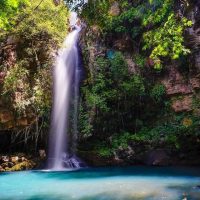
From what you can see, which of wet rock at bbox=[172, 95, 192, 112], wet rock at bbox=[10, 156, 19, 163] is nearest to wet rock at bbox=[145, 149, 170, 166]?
wet rock at bbox=[172, 95, 192, 112]

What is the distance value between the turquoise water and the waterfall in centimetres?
217

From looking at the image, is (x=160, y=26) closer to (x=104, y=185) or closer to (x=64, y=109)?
(x=104, y=185)

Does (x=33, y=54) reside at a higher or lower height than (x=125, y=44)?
lower

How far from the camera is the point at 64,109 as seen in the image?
1652 cm

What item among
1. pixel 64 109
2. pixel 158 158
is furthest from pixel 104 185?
pixel 64 109

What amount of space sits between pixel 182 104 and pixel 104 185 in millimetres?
7269

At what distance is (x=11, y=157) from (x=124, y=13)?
8893 mm

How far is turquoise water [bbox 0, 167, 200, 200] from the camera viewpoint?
836 centimetres

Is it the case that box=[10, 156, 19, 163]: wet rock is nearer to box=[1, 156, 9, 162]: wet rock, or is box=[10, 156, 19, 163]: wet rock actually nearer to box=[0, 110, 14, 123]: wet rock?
box=[1, 156, 9, 162]: wet rock

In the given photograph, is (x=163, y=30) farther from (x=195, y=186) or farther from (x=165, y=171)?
(x=165, y=171)

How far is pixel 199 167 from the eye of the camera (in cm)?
1362

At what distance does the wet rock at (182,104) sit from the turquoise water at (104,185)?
3498mm

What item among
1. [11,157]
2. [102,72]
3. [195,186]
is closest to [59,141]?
[11,157]

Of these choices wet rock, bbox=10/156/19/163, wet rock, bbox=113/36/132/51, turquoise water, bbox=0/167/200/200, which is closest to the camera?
turquoise water, bbox=0/167/200/200
